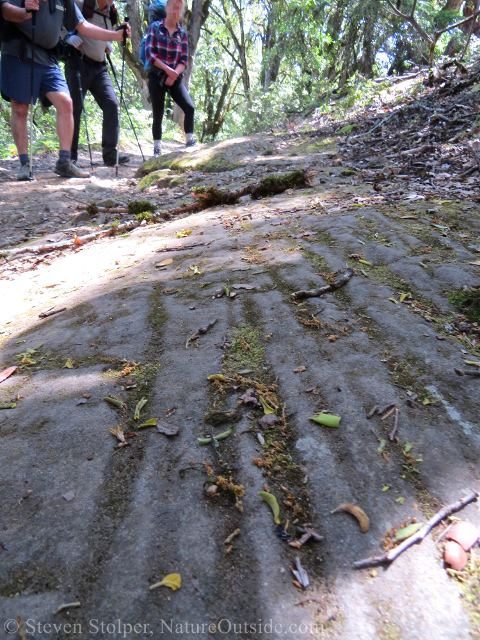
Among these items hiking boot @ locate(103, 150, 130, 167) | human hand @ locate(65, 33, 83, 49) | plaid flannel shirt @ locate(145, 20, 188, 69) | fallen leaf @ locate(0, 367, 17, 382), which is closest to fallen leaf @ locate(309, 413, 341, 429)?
fallen leaf @ locate(0, 367, 17, 382)

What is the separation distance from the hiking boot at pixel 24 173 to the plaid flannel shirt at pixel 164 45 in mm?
2335

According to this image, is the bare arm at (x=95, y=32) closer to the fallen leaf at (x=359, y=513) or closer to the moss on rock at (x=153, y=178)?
the moss on rock at (x=153, y=178)

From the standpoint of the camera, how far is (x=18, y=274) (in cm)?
288

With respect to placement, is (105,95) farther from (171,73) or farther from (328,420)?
(328,420)

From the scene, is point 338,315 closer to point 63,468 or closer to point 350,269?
point 350,269

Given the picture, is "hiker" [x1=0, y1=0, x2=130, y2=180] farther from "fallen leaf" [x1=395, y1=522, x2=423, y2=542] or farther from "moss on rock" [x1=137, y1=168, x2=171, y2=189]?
"fallen leaf" [x1=395, y1=522, x2=423, y2=542]

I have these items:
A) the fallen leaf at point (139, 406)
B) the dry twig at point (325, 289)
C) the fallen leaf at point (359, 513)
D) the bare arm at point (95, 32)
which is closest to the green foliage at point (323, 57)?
the bare arm at point (95, 32)

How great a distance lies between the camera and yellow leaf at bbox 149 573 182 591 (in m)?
0.81

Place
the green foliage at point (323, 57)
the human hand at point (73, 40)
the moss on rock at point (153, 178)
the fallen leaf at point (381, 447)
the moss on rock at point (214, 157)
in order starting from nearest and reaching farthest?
the fallen leaf at point (381, 447), the human hand at point (73, 40), the moss on rock at point (153, 178), the moss on rock at point (214, 157), the green foliage at point (323, 57)

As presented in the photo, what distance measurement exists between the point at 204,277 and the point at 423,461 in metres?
1.41

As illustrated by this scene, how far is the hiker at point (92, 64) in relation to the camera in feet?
16.7

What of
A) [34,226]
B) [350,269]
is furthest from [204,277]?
[34,226]

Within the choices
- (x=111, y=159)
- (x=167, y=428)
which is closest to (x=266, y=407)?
(x=167, y=428)

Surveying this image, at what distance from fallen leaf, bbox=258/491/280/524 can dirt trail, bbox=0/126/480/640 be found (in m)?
0.01
